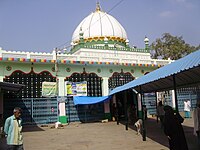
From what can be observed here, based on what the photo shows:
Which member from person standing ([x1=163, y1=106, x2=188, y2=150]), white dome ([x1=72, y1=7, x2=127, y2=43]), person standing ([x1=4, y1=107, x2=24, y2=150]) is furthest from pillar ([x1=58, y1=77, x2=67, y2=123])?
person standing ([x1=163, y1=106, x2=188, y2=150])

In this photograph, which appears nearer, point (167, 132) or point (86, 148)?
point (167, 132)

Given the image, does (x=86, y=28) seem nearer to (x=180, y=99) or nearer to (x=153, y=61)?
(x=153, y=61)

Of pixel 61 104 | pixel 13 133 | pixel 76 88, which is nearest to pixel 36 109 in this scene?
pixel 61 104

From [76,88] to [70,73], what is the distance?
3.74 ft

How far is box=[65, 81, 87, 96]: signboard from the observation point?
52.7 feet

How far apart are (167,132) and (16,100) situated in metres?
11.9

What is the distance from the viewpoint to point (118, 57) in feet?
58.2

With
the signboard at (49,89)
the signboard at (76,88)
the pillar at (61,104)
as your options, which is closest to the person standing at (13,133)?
the signboard at (49,89)

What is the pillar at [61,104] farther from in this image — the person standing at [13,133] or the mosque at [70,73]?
the person standing at [13,133]

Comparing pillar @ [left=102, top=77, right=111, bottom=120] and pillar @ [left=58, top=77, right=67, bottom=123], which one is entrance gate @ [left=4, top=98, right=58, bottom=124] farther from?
pillar @ [left=102, top=77, right=111, bottom=120]

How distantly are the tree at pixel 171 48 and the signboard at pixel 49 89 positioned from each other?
621 inches

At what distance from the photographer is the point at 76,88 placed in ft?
53.4

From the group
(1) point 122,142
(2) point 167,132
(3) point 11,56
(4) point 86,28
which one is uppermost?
(4) point 86,28

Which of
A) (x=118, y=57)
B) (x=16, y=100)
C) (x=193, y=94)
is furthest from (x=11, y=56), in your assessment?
(x=193, y=94)
